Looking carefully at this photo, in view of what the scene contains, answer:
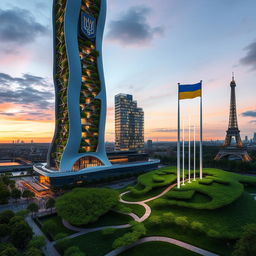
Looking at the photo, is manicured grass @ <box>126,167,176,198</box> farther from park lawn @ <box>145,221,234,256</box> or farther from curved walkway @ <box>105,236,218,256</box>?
curved walkway @ <box>105,236,218,256</box>

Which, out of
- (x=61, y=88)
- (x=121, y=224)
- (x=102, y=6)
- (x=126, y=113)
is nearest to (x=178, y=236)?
(x=121, y=224)

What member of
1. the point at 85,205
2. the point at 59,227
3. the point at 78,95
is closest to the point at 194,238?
the point at 85,205

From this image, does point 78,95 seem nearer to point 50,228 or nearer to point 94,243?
point 50,228

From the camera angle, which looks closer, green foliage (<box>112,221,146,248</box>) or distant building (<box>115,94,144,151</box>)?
green foliage (<box>112,221,146,248</box>)

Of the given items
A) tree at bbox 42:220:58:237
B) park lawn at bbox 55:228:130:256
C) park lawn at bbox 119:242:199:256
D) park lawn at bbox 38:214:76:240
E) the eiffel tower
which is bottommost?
park lawn at bbox 38:214:76:240

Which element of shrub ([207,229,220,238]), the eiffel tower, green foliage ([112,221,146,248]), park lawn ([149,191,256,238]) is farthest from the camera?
the eiffel tower

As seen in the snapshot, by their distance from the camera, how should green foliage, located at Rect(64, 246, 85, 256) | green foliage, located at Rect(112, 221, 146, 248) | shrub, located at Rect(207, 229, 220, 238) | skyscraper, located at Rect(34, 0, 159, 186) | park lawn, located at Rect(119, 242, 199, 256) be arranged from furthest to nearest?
skyscraper, located at Rect(34, 0, 159, 186), shrub, located at Rect(207, 229, 220, 238), park lawn, located at Rect(119, 242, 199, 256), green foliage, located at Rect(112, 221, 146, 248), green foliage, located at Rect(64, 246, 85, 256)

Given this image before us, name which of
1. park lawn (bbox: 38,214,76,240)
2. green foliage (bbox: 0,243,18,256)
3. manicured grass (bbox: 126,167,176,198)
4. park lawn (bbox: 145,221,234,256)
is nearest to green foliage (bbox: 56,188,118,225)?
park lawn (bbox: 38,214,76,240)

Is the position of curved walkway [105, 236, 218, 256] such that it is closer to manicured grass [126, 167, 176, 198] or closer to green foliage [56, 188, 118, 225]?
green foliage [56, 188, 118, 225]

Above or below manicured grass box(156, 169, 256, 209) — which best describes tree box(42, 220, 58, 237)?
below
